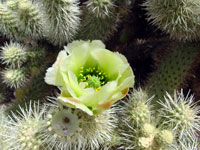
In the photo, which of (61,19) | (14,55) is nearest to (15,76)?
(14,55)

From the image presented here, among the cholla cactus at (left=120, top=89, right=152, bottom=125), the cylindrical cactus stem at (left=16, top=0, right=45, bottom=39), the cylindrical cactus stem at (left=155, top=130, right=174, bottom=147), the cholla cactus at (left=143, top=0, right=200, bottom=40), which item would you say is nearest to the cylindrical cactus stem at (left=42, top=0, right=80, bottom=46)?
the cylindrical cactus stem at (left=16, top=0, right=45, bottom=39)

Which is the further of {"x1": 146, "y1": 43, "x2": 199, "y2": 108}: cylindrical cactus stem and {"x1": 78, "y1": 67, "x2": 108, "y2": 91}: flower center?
{"x1": 146, "y1": 43, "x2": 199, "y2": 108}: cylindrical cactus stem

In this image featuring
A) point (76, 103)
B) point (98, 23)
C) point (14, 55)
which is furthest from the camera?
point (98, 23)

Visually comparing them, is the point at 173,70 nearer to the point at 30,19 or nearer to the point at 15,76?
the point at 30,19

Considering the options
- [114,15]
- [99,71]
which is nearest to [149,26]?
[114,15]

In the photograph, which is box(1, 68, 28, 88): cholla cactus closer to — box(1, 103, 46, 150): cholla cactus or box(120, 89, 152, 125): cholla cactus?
box(1, 103, 46, 150): cholla cactus

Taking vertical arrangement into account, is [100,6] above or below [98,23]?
above
